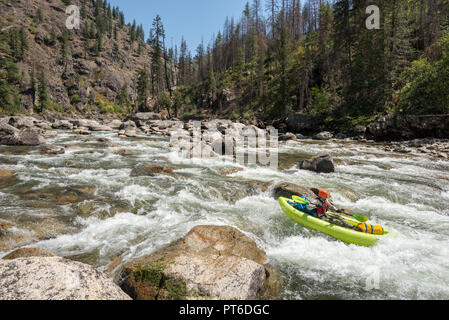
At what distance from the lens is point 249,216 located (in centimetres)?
669

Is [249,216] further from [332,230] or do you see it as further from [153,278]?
[153,278]

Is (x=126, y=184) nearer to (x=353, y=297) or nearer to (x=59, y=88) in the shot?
(x=353, y=297)

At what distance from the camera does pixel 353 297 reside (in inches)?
150

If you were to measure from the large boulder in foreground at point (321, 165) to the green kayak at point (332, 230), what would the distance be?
5.13m

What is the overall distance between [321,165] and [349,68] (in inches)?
889

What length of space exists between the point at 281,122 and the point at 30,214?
30849mm

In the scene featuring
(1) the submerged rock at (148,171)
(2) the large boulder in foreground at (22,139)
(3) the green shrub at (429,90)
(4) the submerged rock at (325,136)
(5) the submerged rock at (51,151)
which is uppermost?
(3) the green shrub at (429,90)

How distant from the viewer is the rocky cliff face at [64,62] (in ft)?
199

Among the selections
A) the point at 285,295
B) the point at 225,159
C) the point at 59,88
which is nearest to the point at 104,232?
the point at 285,295

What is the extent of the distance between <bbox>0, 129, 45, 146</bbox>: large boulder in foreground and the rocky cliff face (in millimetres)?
42920

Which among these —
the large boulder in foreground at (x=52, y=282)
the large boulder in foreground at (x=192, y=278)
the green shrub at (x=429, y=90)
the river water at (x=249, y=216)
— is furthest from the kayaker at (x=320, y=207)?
the green shrub at (x=429, y=90)

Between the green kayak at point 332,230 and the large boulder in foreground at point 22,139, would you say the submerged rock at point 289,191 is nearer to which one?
the green kayak at point 332,230

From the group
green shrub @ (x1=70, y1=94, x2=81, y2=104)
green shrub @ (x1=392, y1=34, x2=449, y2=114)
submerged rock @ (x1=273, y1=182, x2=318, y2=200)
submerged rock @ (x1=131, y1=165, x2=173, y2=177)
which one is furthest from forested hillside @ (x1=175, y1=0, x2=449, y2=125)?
green shrub @ (x1=70, y1=94, x2=81, y2=104)

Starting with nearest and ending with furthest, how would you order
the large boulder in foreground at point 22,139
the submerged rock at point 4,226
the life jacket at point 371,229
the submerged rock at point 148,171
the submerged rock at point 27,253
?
the submerged rock at point 27,253 → the submerged rock at point 4,226 → the life jacket at point 371,229 → the submerged rock at point 148,171 → the large boulder in foreground at point 22,139
